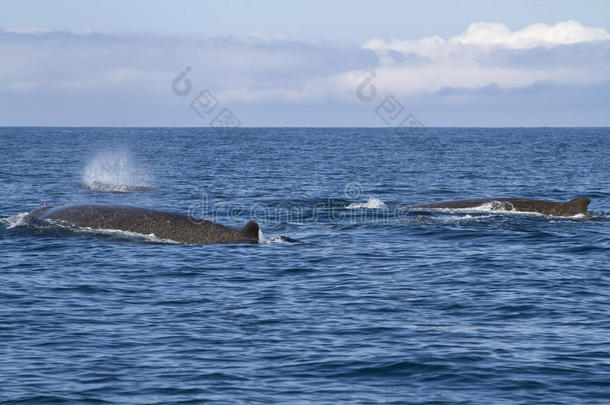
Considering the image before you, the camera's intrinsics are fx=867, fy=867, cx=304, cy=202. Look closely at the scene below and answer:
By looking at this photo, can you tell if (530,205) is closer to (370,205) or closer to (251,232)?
(370,205)

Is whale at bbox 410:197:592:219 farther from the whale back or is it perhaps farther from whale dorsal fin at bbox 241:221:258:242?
whale dorsal fin at bbox 241:221:258:242

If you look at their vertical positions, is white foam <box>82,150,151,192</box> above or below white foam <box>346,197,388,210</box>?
above

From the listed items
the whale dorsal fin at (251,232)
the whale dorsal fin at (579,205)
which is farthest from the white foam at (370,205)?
the whale dorsal fin at (251,232)

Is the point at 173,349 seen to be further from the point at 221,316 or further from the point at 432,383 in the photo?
the point at 432,383

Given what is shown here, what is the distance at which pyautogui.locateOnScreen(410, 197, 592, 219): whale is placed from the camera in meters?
33.8

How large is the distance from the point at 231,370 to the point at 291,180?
44.8 metres

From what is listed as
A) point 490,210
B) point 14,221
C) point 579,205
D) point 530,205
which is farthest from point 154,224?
point 579,205

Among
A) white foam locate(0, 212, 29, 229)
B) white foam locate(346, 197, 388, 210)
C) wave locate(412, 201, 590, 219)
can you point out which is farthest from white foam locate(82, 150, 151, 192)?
wave locate(412, 201, 590, 219)

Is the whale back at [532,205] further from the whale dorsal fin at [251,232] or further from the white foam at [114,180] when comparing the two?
the white foam at [114,180]

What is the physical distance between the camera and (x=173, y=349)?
49.2 feet

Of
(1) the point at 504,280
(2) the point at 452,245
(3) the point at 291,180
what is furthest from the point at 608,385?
(3) the point at 291,180

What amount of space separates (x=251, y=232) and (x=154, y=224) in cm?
299

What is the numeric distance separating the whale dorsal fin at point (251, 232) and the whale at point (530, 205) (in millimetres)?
12355

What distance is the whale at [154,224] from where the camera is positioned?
85.6ft
